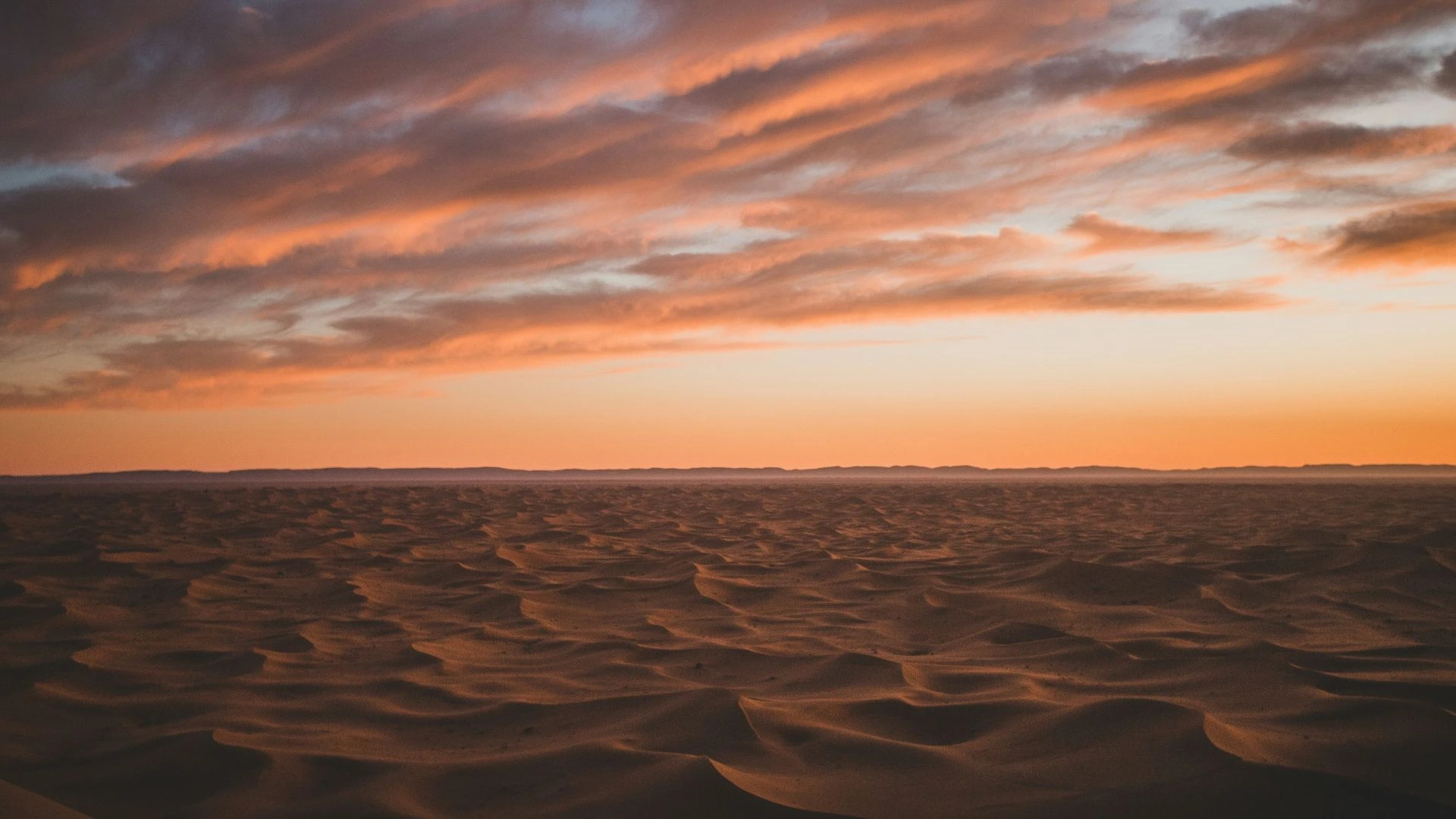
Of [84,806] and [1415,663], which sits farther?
[1415,663]

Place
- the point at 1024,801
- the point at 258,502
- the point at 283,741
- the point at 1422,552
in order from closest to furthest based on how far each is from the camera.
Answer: the point at 1024,801
the point at 283,741
the point at 1422,552
the point at 258,502

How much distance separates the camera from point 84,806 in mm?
2129

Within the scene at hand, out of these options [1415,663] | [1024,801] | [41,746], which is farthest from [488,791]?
[1415,663]

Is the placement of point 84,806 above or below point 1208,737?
below

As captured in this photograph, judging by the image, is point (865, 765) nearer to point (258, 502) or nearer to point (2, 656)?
point (2, 656)

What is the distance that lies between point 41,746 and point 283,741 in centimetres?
73

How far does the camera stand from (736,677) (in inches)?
128

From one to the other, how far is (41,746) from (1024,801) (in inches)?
109

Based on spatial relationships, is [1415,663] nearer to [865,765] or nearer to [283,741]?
[865,765]

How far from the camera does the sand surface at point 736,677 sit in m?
2.09

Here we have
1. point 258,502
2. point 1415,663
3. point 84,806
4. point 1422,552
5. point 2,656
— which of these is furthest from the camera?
point 258,502

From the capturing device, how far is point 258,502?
1144cm

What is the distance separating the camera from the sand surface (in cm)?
209

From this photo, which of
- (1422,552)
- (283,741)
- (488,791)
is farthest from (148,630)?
(1422,552)
